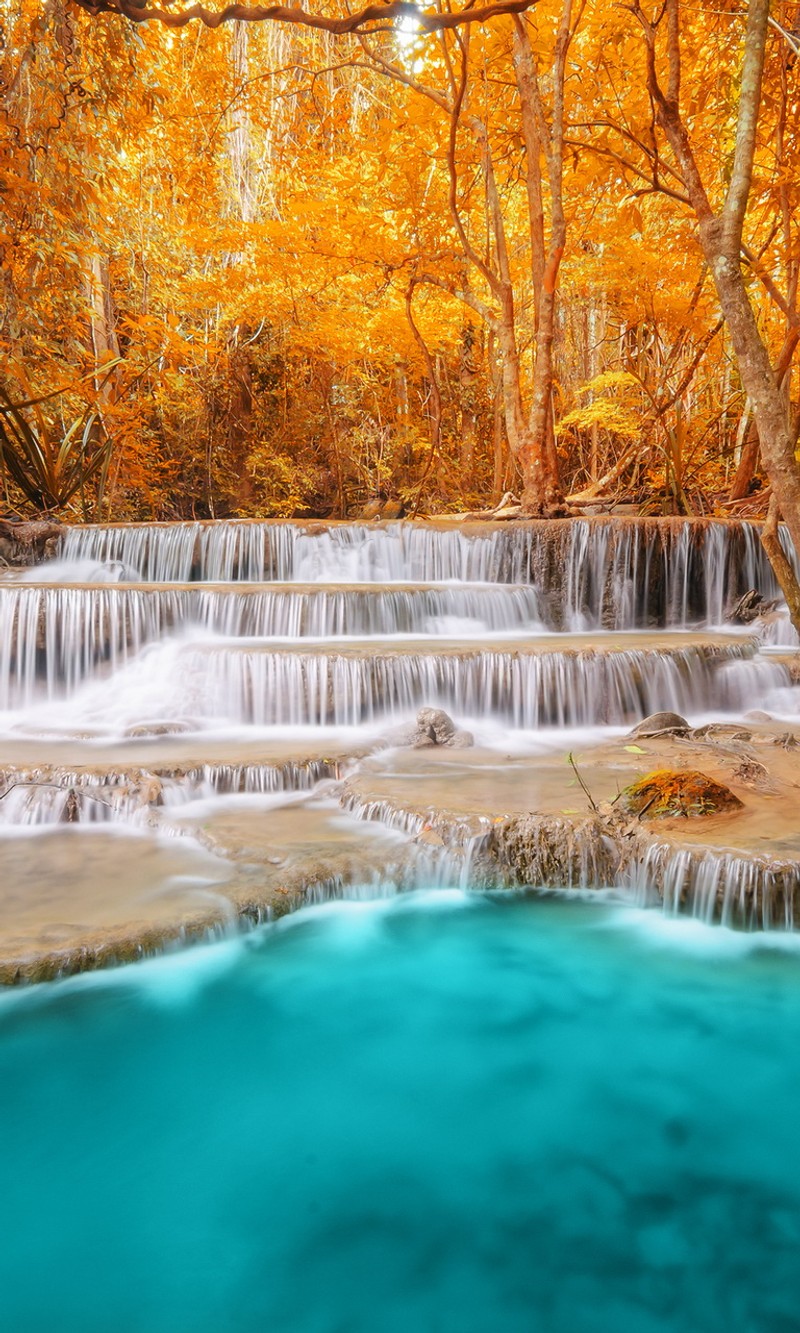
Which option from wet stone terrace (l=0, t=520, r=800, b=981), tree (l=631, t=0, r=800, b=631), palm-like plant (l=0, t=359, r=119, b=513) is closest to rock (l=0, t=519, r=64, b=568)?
wet stone terrace (l=0, t=520, r=800, b=981)

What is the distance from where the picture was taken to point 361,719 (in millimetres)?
6391

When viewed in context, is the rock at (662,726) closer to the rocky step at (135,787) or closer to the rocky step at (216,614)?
the rocky step at (135,787)

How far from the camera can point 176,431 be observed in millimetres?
17469

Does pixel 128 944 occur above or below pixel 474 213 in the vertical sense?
below

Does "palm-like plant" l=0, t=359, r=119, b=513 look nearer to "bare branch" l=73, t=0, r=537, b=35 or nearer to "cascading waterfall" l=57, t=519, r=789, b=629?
"cascading waterfall" l=57, t=519, r=789, b=629

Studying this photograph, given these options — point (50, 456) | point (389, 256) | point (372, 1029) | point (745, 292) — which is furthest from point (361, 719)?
point (389, 256)

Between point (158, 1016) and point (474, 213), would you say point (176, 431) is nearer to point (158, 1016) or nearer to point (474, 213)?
point (474, 213)

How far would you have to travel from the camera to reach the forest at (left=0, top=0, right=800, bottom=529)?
252 inches

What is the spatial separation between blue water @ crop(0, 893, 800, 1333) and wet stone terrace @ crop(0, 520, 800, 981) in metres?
0.29

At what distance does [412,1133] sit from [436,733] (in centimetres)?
348

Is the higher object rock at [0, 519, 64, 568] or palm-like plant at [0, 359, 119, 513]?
palm-like plant at [0, 359, 119, 513]

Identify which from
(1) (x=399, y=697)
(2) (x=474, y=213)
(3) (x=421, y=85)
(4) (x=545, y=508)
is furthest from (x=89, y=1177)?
(2) (x=474, y=213)

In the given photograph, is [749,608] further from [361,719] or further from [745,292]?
[745,292]

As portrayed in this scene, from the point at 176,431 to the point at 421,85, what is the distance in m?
9.22
